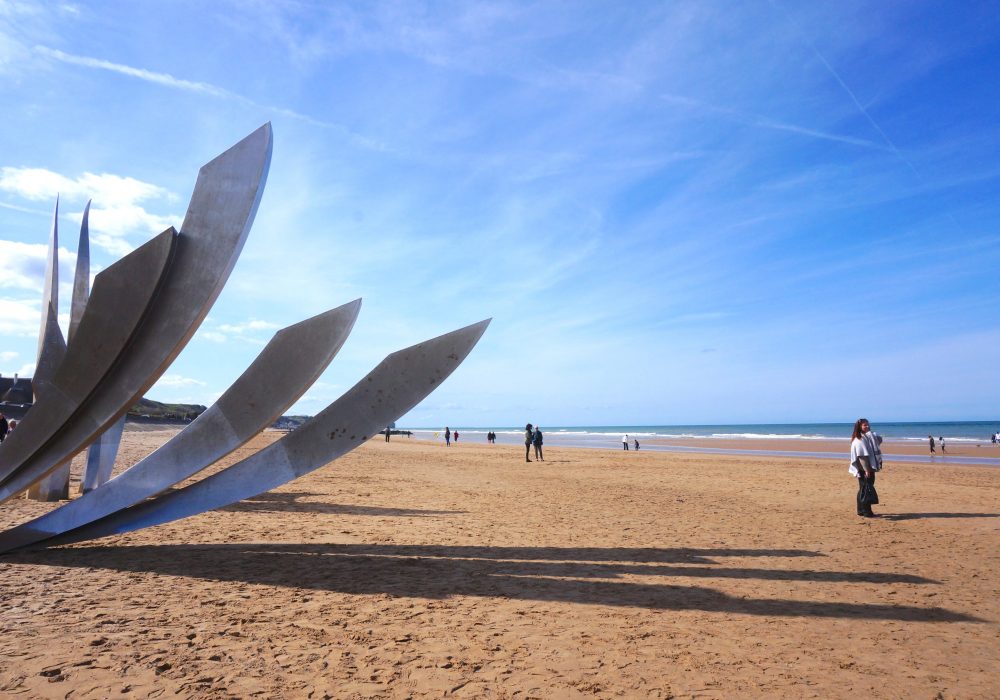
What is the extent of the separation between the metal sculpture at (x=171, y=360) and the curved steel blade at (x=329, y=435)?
0.04 ft

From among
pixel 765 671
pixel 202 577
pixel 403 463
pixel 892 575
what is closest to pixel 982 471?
pixel 892 575

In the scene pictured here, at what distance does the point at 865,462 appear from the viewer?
32.3 feet

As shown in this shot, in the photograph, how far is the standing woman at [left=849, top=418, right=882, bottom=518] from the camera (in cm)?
980

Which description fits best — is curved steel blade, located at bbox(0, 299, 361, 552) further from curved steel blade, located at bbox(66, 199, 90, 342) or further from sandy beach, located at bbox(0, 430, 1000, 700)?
curved steel blade, located at bbox(66, 199, 90, 342)

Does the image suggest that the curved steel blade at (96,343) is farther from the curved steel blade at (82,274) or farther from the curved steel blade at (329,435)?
the curved steel blade at (82,274)

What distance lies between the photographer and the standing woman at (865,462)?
32.1ft

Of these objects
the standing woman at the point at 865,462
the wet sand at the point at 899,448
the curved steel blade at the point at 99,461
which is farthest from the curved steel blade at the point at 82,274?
the wet sand at the point at 899,448

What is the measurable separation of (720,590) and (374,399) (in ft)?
13.2

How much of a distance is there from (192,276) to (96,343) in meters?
1.22

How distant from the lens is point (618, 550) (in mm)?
7504

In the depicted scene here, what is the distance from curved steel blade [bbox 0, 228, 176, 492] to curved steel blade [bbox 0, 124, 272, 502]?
5.1 inches

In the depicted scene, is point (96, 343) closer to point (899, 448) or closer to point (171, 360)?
point (171, 360)

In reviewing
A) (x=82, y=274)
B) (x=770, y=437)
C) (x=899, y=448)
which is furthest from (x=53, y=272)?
(x=770, y=437)

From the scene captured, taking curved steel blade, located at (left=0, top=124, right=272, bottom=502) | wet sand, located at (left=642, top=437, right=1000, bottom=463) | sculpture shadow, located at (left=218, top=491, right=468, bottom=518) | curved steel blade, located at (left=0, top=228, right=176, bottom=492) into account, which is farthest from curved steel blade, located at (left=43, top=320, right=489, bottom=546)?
wet sand, located at (left=642, top=437, right=1000, bottom=463)
